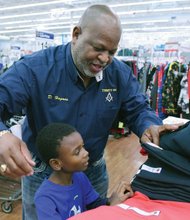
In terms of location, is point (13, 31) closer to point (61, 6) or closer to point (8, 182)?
point (61, 6)

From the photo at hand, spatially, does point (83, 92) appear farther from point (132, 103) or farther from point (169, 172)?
point (169, 172)

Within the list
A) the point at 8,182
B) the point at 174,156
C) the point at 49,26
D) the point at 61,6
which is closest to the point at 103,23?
the point at 174,156

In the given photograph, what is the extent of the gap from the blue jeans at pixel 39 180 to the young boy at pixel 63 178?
24 centimetres

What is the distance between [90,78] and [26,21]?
13.0m

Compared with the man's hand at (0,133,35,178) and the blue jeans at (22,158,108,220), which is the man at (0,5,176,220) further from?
the man's hand at (0,133,35,178)

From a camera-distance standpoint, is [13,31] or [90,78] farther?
[13,31]

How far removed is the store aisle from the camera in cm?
264

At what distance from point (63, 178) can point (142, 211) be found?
1.73ft

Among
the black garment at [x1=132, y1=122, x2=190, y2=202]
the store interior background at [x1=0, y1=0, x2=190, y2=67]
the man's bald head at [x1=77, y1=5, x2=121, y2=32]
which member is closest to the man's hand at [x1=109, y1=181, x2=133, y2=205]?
the black garment at [x1=132, y1=122, x2=190, y2=202]

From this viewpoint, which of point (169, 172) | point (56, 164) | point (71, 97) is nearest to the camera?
point (169, 172)

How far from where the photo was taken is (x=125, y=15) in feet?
37.0

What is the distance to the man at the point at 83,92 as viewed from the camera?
1.15 metres

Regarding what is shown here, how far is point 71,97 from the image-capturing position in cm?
130

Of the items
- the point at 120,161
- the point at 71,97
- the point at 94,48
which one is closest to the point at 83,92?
the point at 71,97
